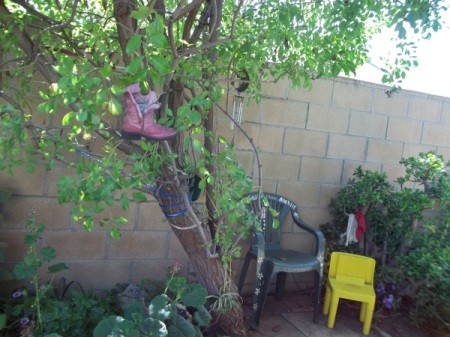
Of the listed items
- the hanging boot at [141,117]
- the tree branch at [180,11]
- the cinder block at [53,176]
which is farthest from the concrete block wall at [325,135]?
the hanging boot at [141,117]

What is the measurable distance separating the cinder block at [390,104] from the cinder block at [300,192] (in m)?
0.91

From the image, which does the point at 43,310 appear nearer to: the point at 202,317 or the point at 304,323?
the point at 202,317

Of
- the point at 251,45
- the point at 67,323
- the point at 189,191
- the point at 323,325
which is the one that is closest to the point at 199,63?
the point at 251,45

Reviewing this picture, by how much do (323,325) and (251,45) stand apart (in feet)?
6.89

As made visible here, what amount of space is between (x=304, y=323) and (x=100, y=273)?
1.51 m

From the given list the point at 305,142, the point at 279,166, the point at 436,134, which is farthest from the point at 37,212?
the point at 436,134

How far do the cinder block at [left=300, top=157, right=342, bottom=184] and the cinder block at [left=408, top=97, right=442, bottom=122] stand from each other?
925 mm

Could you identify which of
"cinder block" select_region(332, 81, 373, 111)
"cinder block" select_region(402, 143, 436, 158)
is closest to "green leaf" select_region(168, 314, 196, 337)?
"cinder block" select_region(332, 81, 373, 111)

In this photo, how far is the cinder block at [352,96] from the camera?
13.0 feet

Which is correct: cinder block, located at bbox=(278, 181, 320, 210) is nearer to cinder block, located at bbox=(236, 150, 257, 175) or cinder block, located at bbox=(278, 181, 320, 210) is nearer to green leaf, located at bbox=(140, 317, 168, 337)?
cinder block, located at bbox=(236, 150, 257, 175)

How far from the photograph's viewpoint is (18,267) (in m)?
2.68

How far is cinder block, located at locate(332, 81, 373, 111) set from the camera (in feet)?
13.0

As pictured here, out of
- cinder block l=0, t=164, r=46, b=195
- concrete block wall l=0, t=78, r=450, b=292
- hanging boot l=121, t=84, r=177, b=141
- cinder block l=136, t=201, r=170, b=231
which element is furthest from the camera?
cinder block l=136, t=201, r=170, b=231

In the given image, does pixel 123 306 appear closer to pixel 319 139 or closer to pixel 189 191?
pixel 189 191
